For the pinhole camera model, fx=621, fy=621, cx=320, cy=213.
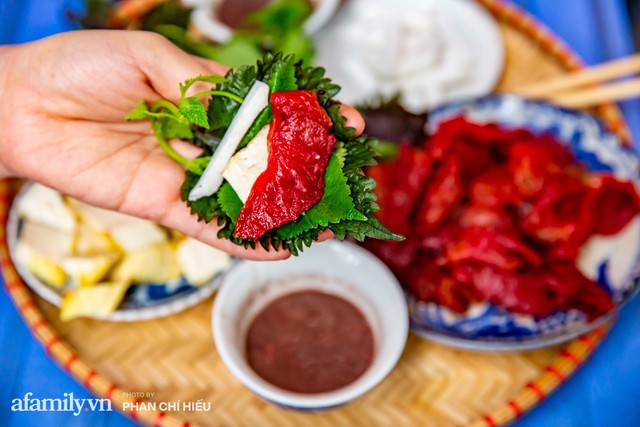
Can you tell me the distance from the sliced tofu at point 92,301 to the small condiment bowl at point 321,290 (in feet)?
1.32

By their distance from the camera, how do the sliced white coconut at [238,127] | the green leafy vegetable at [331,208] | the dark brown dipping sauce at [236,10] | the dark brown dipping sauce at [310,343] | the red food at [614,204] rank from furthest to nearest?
the dark brown dipping sauce at [236,10], the red food at [614,204], the dark brown dipping sauce at [310,343], the sliced white coconut at [238,127], the green leafy vegetable at [331,208]

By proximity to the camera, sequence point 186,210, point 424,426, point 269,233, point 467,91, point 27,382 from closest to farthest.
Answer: point 269,233 → point 186,210 → point 424,426 → point 27,382 → point 467,91

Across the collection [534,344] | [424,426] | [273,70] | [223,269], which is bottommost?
[424,426]

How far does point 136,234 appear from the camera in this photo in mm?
2111

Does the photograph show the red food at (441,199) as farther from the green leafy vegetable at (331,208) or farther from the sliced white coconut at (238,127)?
the sliced white coconut at (238,127)

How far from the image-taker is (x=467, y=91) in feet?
9.16

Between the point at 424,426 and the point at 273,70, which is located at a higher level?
the point at 273,70

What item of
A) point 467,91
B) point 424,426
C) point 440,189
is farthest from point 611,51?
point 424,426

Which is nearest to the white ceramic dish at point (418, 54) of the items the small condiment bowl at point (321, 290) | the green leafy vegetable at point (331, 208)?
the small condiment bowl at point (321, 290)

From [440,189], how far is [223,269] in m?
0.83

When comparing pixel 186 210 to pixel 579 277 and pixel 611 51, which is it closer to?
pixel 579 277

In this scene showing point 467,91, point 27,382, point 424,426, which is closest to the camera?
point 424,426

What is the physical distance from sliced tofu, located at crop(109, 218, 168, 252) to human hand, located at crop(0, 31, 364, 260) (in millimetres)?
201

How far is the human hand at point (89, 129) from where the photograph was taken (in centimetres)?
176
